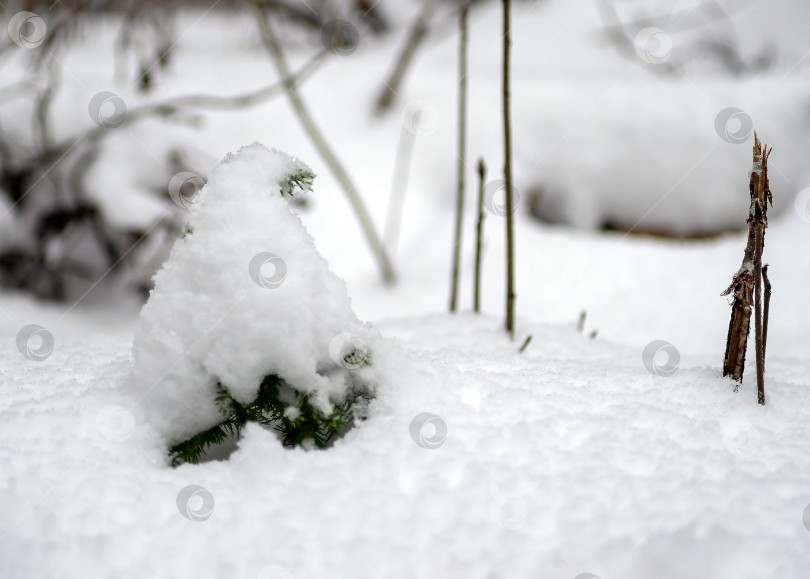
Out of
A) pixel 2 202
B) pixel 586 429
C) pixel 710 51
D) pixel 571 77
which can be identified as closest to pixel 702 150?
pixel 571 77

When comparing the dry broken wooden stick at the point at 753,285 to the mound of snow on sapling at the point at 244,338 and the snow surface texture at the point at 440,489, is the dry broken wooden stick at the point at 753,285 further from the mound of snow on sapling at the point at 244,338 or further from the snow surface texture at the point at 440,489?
the mound of snow on sapling at the point at 244,338

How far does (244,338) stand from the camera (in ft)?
2.43

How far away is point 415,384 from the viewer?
804 millimetres

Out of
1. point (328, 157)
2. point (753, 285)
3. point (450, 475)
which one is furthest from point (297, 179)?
point (328, 157)

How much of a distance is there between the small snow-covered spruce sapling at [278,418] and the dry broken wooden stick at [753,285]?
19.4 inches

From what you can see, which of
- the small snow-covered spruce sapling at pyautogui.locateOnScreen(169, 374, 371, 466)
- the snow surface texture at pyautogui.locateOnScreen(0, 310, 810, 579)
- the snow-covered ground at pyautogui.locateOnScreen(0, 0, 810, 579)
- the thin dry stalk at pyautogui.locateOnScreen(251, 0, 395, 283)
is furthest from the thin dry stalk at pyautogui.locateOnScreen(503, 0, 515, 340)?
the thin dry stalk at pyautogui.locateOnScreen(251, 0, 395, 283)

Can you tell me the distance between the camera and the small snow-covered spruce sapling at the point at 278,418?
2.46 ft

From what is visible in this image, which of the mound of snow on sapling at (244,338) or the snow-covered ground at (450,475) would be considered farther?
the mound of snow on sapling at (244,338)

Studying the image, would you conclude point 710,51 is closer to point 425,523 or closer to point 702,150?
point 702,150

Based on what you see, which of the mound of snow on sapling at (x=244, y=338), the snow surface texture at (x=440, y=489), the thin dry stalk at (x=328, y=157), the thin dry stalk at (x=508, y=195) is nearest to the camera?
the snow surface texture at (x=440, y=489)

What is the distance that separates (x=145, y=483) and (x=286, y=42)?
3464 mm

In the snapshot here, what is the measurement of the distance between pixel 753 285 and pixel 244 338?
0.63 metres

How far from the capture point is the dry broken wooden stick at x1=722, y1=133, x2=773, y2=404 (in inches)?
31.4

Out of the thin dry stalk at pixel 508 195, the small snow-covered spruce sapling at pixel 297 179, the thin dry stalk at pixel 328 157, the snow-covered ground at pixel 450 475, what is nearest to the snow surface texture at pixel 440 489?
the snow-covered ground at pixel 450 475
